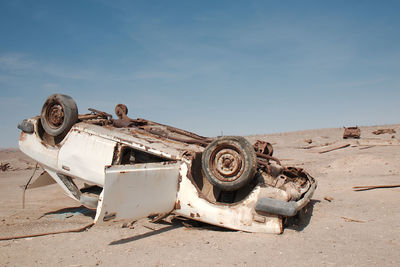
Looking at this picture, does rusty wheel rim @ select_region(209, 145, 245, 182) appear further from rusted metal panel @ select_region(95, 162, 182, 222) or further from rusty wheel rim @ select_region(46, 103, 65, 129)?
rusty wheel rim @ select_region(46, 103, 65, 129)

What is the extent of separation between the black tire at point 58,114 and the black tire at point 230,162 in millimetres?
2559

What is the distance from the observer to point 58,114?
215 inches

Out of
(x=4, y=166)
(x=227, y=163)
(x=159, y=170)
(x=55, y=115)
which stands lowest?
(x=4, y=166)

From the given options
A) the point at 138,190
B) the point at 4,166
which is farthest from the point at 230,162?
the point at 4,166

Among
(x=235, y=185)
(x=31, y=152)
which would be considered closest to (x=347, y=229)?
(x=235, y=185)

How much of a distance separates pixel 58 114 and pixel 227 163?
3157 mm

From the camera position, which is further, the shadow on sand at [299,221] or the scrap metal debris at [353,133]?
the scrap metal debris at [353,133]

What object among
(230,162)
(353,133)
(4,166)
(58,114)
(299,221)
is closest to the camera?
(230,162)

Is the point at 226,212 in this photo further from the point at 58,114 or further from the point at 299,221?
the point at 58,114

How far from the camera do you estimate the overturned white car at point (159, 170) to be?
3945 mm

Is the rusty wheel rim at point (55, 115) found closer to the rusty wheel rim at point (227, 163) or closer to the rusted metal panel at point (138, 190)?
the rusted metal panel at point (138, 190)

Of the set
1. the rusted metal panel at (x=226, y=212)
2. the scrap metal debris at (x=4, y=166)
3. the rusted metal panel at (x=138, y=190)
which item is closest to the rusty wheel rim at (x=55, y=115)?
the rusted metal panel at (x=138, y=190)

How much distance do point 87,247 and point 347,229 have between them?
3253 mm

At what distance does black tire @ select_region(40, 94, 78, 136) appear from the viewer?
5.31 metres
